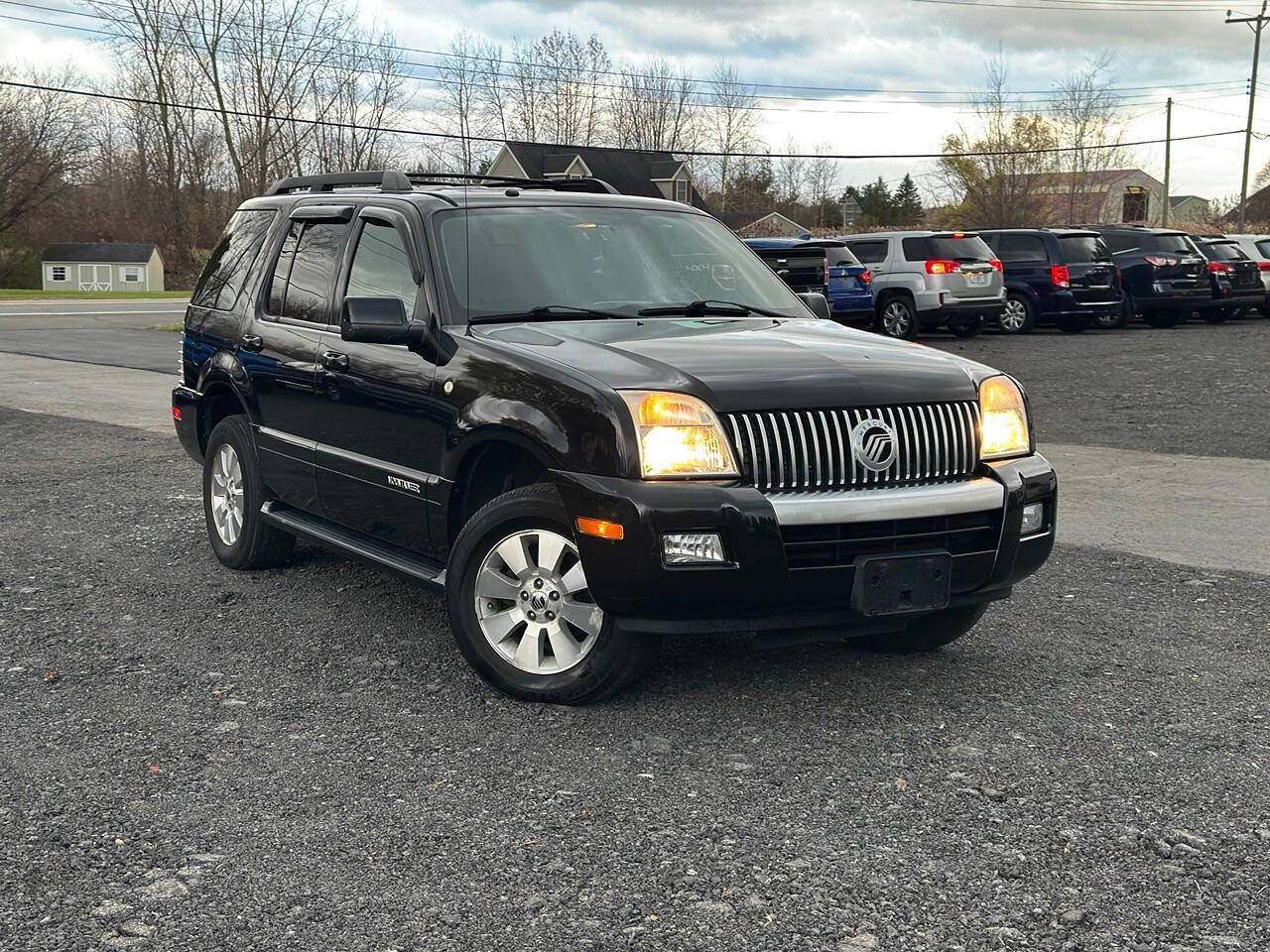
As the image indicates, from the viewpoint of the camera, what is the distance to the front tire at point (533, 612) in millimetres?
4559

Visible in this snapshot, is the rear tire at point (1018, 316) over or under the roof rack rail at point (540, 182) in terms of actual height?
under

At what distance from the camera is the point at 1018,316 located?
79.0 ft

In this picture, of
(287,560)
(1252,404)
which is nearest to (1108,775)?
(287,560)

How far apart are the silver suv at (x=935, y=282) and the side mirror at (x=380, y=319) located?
17434mm

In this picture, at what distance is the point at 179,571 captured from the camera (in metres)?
6.81

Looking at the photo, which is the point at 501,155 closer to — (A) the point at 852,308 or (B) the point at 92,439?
(A) the point at 852,308

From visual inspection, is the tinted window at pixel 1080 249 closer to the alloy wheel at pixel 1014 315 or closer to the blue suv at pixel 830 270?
the alloy wheel at pixel 1014 315

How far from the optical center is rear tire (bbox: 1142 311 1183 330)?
26.0 metres

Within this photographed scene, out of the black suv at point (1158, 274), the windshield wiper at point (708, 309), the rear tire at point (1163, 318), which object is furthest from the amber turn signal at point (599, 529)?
the rear tire at point (1163, 318)

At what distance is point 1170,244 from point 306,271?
2287 centimetres

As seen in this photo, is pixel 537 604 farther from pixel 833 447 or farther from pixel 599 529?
pixel 833 447

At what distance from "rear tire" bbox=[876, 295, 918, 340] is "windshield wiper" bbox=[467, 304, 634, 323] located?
670 inches

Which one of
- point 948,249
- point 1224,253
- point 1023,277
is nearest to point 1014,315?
point 1023,277

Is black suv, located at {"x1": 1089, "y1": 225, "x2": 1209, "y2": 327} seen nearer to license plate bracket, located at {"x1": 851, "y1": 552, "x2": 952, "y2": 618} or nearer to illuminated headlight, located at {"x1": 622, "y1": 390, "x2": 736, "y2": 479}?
license plate bracket, located at {"x1": 851, "y1": 552, "x2": 952, "y2": 618}
